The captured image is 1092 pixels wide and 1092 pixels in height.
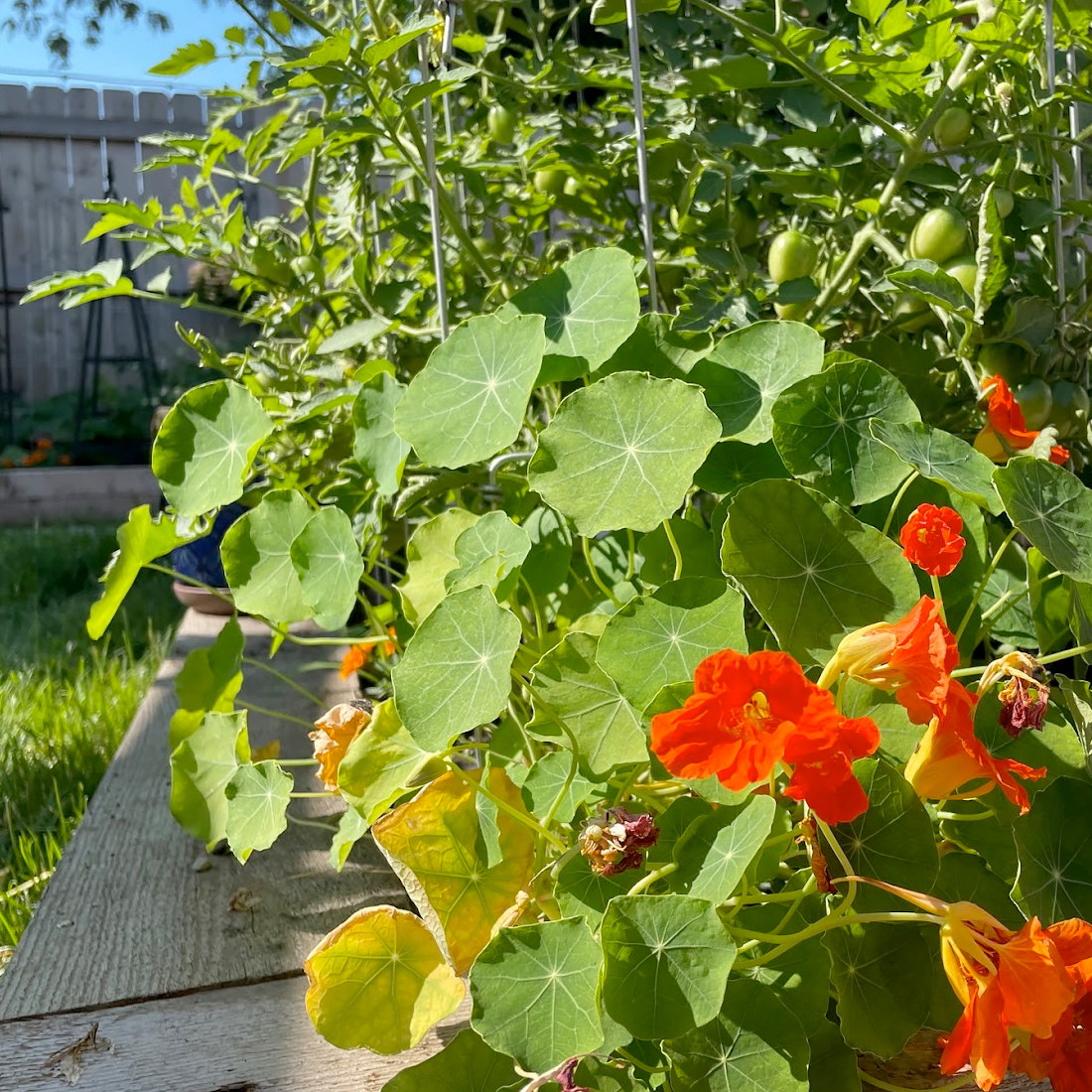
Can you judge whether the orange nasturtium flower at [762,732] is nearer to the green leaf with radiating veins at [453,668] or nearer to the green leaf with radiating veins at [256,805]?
the green leaf with radiating veins at [453,668]

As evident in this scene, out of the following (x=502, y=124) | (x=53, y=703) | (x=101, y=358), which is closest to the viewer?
(x=502, y=124)

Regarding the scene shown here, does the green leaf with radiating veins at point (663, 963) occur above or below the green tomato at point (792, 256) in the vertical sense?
below

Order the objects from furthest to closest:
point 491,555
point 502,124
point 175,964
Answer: point 502,124 < point 175,964 < point 491,555

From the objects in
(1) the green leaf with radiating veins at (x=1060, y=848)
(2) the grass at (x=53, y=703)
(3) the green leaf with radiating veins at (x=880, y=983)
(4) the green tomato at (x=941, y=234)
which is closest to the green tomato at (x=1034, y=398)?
(4) the green tomato at (x=941, y=234)

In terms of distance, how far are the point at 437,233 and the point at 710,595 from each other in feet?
1.38

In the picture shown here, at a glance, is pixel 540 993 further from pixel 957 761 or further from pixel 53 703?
pixel 53 703

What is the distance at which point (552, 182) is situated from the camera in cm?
121

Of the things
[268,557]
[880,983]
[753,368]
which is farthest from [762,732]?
[268,557]

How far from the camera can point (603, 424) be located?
0.69 m

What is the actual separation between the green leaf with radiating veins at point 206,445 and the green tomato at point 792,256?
0.47m

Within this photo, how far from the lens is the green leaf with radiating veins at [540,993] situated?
516mm

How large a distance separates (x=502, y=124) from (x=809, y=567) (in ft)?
2.65

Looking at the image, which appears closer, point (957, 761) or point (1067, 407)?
point (957, 761)

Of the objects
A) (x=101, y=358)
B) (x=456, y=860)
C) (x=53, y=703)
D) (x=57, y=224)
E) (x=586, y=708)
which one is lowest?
(x=101, y=358)
